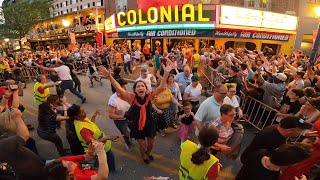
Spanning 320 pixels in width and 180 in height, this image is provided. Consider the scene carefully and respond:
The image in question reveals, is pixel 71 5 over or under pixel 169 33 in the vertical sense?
Answer: over

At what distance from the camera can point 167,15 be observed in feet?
59.6

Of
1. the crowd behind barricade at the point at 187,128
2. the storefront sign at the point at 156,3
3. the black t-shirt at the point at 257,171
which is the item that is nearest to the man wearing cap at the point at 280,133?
the crowd behind barricade at the point at 187,128

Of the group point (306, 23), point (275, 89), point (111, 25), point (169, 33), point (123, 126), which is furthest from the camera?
point (111, 25)

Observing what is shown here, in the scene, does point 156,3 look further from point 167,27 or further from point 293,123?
point 293,123

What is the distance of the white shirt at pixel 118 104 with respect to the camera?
15.7 feet

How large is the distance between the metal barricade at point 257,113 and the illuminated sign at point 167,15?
1172 centimetres

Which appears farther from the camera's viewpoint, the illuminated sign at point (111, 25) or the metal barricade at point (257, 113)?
the illuminated sign at point (111, 25)

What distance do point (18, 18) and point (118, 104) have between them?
38409 millimetres

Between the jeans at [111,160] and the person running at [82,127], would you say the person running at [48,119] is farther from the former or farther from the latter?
the jeans at [111,160]

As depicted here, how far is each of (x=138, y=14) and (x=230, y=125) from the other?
18416 mm

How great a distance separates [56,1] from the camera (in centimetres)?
5656

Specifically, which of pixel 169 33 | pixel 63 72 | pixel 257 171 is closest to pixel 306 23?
pixel 169 33

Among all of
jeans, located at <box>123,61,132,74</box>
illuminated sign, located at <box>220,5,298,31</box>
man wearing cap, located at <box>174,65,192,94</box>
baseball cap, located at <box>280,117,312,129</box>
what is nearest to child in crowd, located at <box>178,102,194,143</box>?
man wearing cap, located at <box>174,65,192,94</box>

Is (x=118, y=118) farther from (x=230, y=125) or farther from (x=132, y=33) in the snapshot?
(x=132, y=33)
